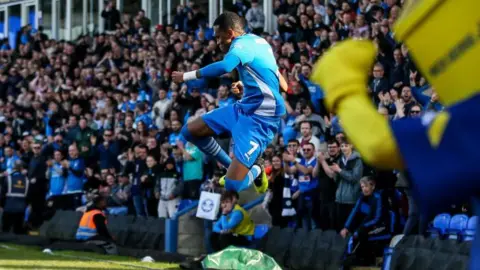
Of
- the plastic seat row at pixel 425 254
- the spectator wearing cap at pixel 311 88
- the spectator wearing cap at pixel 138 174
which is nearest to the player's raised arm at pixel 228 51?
the plastic seat row at pixel 425 254

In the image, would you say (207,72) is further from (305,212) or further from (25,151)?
(25,151)

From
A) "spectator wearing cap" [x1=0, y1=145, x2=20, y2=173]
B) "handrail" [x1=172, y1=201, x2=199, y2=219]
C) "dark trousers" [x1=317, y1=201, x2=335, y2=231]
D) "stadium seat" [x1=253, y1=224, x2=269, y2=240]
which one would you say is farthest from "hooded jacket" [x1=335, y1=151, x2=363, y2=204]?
"spectator wearing cap" [x1=0, y1=145, x2=20, y2=173]

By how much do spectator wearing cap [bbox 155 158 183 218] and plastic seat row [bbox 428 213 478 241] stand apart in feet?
21.2

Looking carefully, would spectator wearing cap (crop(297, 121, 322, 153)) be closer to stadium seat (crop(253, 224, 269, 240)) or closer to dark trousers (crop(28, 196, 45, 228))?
stadium seat (crop(253, 224, 269, 240))

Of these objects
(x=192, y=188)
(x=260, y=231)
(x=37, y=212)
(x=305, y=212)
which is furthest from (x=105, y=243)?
(x=37, y=212)

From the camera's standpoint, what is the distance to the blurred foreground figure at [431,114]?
2641 millimetres

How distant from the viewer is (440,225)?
12562mm

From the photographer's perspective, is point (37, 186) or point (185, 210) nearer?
point (185, 210)

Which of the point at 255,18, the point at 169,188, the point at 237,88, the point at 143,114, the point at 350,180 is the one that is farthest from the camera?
the point at 255,18

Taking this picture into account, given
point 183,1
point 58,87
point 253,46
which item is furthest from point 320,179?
point 183,1

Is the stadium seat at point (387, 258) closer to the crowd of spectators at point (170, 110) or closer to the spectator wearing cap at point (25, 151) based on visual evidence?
the crowd of spectators at point (170, 110)

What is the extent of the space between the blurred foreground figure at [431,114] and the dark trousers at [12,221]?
1972 cm

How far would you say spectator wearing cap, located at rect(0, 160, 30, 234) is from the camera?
21.8 meters

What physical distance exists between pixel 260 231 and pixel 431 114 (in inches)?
505
